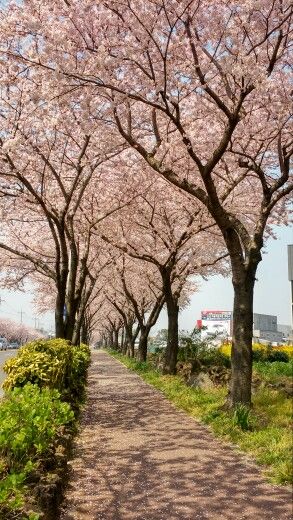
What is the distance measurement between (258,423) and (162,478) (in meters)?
2.89

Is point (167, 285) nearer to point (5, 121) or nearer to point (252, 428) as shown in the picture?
point (5, 121)

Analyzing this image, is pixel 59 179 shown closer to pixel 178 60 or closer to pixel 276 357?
pixel 178 60

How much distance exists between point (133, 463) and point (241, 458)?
1.48 metres

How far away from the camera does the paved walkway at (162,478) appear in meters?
5.13

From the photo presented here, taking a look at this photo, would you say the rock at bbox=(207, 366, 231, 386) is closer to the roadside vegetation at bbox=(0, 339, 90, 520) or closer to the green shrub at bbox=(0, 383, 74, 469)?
the roadside vegetation at bbox=(0, 339, 90, 520)

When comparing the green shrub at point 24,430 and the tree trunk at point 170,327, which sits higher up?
the tree trunk at point 170,327

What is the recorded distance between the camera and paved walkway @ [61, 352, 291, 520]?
513cm

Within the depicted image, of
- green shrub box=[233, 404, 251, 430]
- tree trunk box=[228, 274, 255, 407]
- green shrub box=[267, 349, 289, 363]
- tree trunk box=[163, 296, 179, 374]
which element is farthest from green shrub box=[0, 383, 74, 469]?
green shrub box=[267, 349, 289, 363]

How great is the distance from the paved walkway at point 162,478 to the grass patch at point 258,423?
0.24m

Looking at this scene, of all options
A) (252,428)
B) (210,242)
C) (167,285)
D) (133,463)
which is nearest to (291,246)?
(210,242)

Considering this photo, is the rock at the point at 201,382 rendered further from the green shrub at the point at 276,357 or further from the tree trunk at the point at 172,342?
the green shrub at the point at 276,357

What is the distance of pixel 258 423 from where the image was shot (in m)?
8.60

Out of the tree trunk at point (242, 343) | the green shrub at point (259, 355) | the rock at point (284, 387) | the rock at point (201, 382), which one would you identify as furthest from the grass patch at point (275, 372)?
the green shrub at point (259, 355)

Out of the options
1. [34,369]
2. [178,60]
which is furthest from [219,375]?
[178,60]
